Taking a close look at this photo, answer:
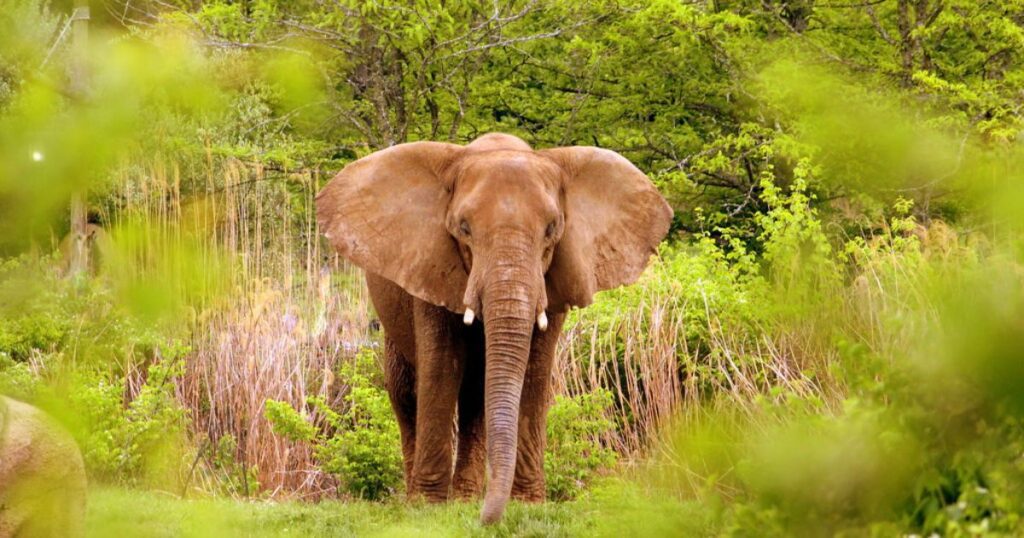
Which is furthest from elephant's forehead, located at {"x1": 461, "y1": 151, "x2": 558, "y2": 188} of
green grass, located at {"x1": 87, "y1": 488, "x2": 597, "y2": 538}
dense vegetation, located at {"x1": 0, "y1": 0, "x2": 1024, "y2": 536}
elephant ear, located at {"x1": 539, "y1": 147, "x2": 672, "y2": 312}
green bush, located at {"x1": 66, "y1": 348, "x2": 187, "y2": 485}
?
green bush, located at {"x1": 66, "y1": 348, "x2": 187, "y2": 485}

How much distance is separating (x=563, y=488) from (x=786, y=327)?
6.38 ft

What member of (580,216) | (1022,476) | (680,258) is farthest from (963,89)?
(1022,476)

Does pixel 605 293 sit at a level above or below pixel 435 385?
above

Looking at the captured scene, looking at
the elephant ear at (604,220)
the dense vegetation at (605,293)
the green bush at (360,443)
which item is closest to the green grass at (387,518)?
the dense vegetation at (605,293)

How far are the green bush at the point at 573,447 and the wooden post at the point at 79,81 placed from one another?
7.91m

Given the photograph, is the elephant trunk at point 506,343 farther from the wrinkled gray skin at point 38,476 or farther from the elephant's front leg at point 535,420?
the wrinkled gray skin at point 38,476

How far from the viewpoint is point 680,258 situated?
12602mm

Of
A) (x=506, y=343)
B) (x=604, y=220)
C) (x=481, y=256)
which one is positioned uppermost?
(x=604, y=220)

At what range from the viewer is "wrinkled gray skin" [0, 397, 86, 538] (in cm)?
190

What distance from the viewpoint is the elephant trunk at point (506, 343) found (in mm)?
7137

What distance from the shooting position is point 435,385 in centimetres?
798

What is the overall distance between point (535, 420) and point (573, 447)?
4.62 feet

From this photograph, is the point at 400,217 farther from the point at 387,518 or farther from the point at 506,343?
the point at 387,518

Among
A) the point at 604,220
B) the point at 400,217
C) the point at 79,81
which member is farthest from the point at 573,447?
the point at 79,81
